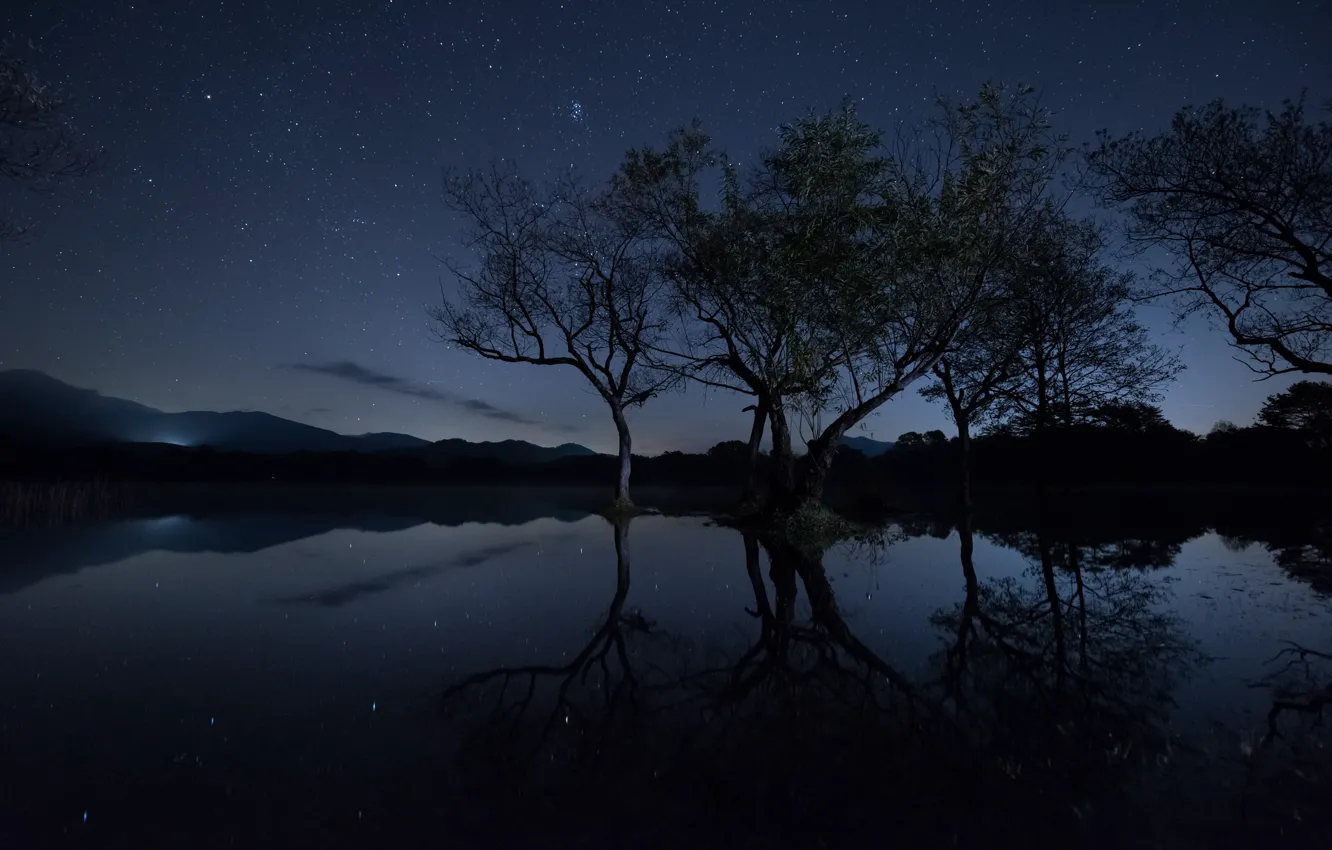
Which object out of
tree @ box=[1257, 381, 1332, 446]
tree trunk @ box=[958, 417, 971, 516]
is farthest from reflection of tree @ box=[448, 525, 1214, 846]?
tree @ box=[1257, 381, 1332, 446]

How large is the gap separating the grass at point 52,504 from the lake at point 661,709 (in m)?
13.0

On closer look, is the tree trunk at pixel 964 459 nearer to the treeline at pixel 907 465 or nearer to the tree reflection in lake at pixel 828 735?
the treeline at pixel 907 465

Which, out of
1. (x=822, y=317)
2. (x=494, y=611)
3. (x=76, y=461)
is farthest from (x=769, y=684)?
(x=76, y=461)

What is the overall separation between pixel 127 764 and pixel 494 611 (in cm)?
543

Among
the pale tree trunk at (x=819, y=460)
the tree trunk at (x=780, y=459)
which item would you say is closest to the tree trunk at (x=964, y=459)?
the tree trunk at (x=780, y=459)

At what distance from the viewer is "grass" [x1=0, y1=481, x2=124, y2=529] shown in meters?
22.5

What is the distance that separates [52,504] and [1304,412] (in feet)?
282

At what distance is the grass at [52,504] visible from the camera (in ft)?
73.9

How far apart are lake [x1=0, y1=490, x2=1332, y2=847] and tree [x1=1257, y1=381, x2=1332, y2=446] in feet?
193

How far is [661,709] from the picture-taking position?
219 inches

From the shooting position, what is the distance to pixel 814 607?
10.1 m

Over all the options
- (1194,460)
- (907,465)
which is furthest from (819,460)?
(907,465)

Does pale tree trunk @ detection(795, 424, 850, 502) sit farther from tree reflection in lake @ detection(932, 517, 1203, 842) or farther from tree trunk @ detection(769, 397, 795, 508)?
tree reflection in lake @ detection(932, 517, 1203, 842)

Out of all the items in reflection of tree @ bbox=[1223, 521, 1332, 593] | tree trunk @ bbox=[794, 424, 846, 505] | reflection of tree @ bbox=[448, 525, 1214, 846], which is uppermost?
tree trunk @ bbox=[794, 424, 846, 505]
